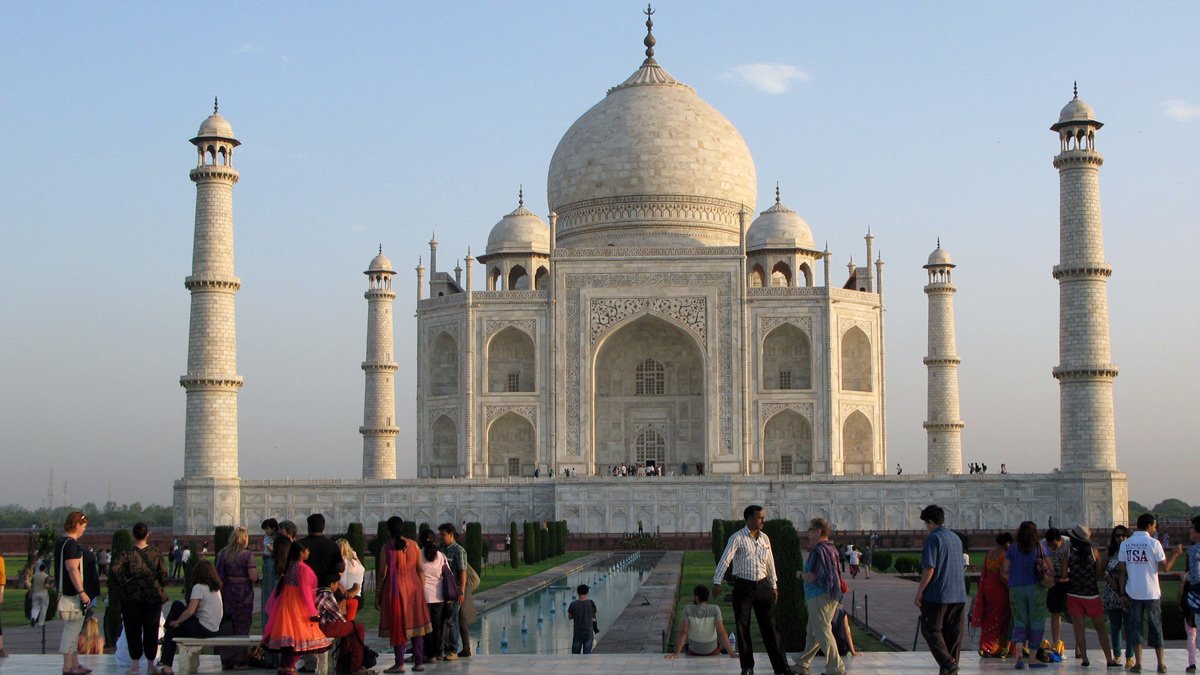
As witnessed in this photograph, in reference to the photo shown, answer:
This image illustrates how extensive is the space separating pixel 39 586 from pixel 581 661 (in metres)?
4.00

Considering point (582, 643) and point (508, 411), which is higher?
point (508, 411)

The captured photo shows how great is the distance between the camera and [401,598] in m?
8.32

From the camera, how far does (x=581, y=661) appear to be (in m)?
8.70

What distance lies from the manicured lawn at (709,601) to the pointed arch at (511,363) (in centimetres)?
726

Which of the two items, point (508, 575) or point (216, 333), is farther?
point (216, 333)

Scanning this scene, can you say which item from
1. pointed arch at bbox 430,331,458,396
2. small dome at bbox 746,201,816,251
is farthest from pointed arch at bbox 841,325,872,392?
pointed arch at bbox 430,331,458,396

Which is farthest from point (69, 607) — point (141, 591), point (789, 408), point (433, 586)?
point (789, 408)

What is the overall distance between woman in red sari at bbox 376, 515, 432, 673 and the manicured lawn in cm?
227

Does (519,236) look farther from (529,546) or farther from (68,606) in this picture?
(68,606)

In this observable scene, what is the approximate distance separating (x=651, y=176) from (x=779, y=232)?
2976 mm

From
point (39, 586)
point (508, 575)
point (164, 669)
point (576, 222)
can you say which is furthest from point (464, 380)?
point (164, 669)

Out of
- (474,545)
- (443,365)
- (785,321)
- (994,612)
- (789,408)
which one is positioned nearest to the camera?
(994,612)

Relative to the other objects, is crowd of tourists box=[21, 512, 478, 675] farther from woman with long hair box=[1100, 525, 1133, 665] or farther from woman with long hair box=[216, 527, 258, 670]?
woman with long hair box=[1100, 525, 1133, 665]

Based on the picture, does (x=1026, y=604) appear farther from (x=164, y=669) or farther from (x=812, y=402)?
(x=812, y=402)
